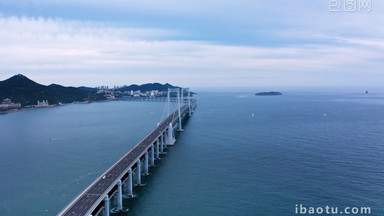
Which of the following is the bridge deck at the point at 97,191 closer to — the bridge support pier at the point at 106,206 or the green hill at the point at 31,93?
the bridge support pier at the point at 106,206

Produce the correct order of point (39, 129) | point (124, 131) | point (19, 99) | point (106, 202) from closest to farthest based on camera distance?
1. point (106, 202)
2. point (124, 131)
3. point (39, 129)
4. point (19, 99)

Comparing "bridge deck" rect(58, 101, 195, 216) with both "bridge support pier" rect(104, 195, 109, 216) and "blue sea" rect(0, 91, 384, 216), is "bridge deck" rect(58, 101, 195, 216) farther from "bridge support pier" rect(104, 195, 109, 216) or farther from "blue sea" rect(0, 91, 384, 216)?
"blue sea" rect(0, 91, 384, 216)

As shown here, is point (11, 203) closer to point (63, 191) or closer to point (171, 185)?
point (63, 191)

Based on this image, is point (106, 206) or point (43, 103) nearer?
point (106, 206)

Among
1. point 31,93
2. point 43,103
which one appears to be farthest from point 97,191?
point 31,93

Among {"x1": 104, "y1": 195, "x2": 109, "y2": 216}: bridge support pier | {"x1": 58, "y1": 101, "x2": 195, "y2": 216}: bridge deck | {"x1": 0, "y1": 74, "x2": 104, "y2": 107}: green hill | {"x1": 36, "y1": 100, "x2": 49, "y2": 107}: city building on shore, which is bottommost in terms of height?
{"x1": 104, "y1": 195, "x2": 109, "y2": 216}: bridge support pier

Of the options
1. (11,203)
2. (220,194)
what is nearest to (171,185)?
(220,194)

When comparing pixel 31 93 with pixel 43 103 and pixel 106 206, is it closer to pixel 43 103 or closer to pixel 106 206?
pixel 43 103

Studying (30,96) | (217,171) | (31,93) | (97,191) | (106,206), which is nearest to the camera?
(106,206)

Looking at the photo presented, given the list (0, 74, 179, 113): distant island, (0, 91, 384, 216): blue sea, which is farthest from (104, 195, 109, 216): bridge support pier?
(0, 74, 179, 113): distant island

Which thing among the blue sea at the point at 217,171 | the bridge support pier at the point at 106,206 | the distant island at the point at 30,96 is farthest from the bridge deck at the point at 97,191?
the distant island at the point at 30,96

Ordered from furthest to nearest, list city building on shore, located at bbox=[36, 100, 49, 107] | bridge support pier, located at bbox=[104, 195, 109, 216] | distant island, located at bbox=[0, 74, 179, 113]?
city building on shore, located at bbox=[36, 100, 49, 107] → distant island, located at bbox=[0, 74, 179, 113] → bridge support pier, located at bbox=[104, 195, 109, 216]
